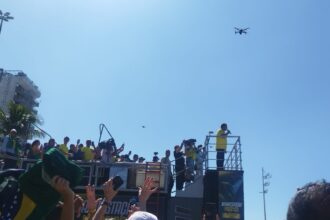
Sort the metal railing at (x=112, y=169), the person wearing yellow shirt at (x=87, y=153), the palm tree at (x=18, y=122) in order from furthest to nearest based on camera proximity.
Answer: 1. the palm tree at (x=18, y=122)
2. the person wearing yellow shirt at (x=87, y=153)
3. the metal railing at (x=112, y=169)

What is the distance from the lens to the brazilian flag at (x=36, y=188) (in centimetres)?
195

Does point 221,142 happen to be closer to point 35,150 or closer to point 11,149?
point 35,150

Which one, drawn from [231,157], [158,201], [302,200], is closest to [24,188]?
[302,200]

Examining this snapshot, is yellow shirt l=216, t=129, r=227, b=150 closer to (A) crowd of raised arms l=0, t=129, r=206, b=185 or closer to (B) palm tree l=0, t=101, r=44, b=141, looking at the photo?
(A) crowd of raised arms l=0, t=129, r=206, b=185

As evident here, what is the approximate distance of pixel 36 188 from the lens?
2031 millimetres

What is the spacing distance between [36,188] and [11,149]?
11501mm

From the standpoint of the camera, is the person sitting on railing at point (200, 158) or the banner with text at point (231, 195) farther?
the person sitting on railing at point (200, 158)

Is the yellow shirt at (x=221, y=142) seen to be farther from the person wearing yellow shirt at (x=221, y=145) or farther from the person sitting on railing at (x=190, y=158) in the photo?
the person sitting on railing at (x=190, y=158)

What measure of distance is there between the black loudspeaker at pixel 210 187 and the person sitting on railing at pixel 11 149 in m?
5.77

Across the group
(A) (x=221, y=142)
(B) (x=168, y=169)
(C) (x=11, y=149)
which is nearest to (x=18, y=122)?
(C) (x=11, y=149)

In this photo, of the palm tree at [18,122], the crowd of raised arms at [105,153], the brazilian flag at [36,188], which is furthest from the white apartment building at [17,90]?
the brazilian flag at [36,188]

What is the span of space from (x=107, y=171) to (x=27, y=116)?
16.2 meters

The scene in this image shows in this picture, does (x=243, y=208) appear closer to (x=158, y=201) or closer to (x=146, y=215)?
(x=158, y=201)

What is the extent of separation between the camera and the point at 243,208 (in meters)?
12.3
